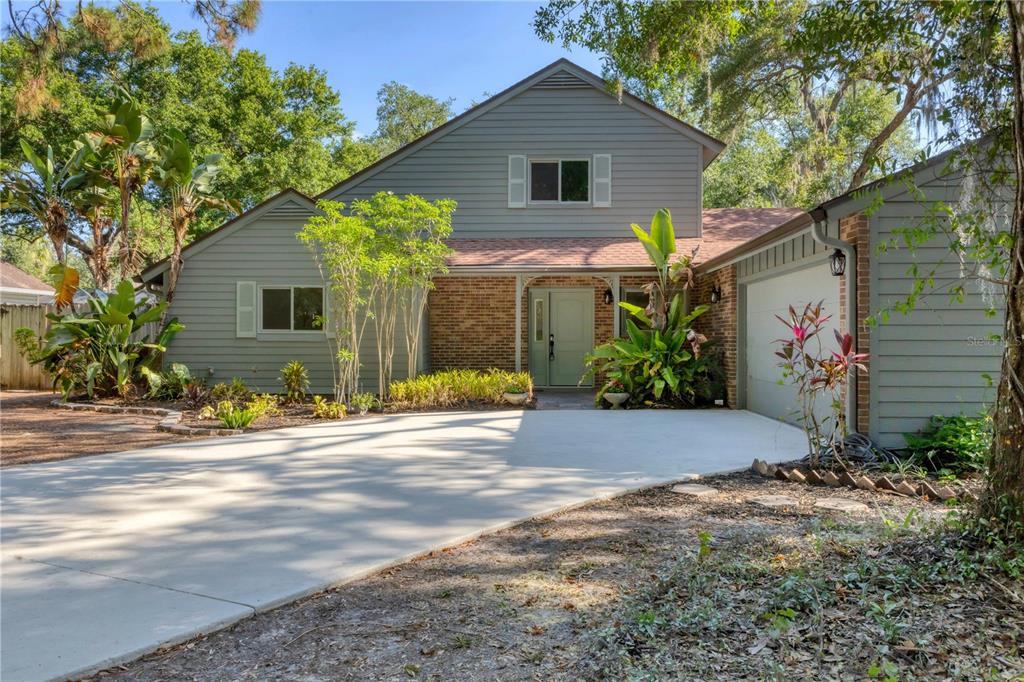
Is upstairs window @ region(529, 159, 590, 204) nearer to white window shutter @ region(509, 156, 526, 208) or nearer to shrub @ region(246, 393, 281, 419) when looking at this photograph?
white window shutter @ region(509, 156, 526, 208)

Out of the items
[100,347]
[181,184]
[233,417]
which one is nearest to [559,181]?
[181,184]

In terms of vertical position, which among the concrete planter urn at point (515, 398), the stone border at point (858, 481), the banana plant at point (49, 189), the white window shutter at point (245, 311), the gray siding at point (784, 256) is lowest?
the stone border at point (858, 481)

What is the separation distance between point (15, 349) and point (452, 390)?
10.6 meters

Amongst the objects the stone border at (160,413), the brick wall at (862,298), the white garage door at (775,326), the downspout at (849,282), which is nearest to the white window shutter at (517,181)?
the white garage door at (775,326)

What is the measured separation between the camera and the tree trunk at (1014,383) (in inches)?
136

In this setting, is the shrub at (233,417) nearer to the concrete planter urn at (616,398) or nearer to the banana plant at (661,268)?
the concrete planter urn at (616,398)

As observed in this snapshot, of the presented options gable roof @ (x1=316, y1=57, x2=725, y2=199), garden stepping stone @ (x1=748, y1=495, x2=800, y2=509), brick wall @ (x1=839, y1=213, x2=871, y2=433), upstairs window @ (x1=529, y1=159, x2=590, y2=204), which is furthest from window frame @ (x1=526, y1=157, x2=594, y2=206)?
garden stepping stone @ (x1=748, y1=495, x2=800, y2=509)

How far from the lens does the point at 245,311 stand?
1400 cm

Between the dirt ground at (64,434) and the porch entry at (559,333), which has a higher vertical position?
the porch entry at (559,333)

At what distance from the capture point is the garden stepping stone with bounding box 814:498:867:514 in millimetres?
5111

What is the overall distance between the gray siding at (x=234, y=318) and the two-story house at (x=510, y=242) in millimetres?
26

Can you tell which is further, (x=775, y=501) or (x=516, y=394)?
(x=516, y=394)

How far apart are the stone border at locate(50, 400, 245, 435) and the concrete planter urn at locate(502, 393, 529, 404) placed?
172 inches

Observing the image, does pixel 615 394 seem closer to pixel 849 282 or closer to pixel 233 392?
pixel 849 282
